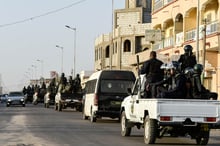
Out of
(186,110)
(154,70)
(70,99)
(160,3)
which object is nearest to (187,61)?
(154,70)

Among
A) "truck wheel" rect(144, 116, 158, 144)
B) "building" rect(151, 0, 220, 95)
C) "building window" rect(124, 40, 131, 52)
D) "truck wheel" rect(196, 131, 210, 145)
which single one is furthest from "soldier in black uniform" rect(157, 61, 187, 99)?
"building window" rect(124, 40, 131, 52)

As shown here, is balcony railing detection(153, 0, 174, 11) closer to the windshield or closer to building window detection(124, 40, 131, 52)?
the windshield

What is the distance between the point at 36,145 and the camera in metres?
16.6

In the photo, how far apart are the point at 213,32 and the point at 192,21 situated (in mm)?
9528

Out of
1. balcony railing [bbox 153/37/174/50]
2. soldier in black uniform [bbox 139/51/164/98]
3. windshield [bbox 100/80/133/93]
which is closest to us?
soldier in black uniform [bbox 139/51/164/98]

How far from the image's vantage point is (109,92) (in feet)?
95.0

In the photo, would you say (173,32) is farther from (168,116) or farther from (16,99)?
(168,116)

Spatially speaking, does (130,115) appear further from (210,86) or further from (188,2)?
(188,2)

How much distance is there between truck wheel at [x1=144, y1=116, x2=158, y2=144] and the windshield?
11.4 metres

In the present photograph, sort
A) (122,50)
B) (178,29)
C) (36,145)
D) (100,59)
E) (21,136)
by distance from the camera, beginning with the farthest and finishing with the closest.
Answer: (100,59), (122,50), (178,29), (21,136), (36,145)

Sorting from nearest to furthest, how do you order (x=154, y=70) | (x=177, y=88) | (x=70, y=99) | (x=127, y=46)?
(x=177, y=88) < (x=154, y=70) < (x=70, y=99) < (x=127, y=46)

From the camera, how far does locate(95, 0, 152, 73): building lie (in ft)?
286

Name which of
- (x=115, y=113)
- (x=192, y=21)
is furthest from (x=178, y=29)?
(x=115, y=113)

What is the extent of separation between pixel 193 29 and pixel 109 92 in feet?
68.4
